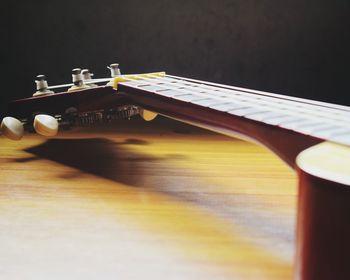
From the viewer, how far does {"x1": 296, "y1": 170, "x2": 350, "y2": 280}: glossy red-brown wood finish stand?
0.32m

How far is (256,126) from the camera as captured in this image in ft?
1.63

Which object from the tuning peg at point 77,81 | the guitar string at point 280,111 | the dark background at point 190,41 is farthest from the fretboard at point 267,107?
the dark background at point 190,41

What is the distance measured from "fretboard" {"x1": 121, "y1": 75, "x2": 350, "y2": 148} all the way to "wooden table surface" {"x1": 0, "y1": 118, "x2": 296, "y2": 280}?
128 mm

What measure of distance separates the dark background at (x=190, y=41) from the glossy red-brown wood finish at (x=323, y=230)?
30.8 inches

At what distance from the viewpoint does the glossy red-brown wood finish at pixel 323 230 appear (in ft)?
1.04

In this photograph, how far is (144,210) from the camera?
21.8 inches

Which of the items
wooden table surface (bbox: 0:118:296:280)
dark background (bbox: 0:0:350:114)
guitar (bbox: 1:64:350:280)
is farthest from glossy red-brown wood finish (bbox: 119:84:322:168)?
dark background (bbox: 0:0:350:114)

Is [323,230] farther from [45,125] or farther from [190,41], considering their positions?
[190,41]

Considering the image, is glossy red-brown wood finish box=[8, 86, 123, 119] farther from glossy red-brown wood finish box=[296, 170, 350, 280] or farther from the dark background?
glossy red-brown wood finish box=[296, 170, 350, 280]

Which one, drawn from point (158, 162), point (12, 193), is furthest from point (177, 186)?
point (12, 193)

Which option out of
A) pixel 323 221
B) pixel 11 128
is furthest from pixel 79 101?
pixel 323 221

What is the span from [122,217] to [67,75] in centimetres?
69

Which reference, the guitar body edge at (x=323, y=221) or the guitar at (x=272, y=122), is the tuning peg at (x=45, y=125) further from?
the guitar body edge at (x=323, y=221)

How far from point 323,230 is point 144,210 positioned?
0.27 metres
